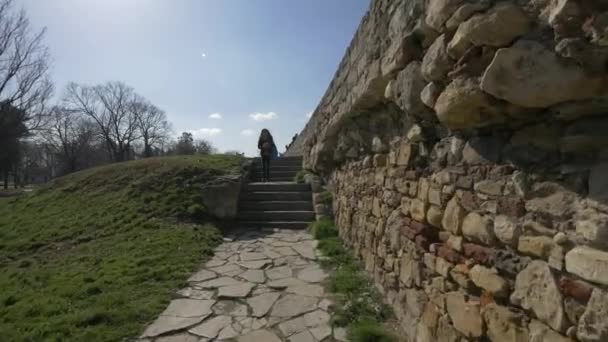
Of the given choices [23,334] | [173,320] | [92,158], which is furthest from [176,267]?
[92,158]

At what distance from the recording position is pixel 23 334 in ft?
9.34

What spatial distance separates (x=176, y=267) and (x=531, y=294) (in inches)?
155

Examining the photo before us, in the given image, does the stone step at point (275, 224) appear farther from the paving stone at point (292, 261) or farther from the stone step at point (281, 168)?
the stone step at point (281, 168)

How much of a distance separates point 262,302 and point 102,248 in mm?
3342

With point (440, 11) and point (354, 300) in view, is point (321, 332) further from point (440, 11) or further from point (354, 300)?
point (440, 11)

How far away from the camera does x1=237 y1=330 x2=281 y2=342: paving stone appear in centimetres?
279

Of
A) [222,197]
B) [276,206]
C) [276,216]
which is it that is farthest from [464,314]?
[222,197]

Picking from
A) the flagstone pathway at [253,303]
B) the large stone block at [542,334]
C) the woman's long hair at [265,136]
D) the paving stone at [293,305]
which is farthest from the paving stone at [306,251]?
the woman's long hair at [265,136]

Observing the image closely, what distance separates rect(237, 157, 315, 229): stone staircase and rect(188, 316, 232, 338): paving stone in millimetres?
3768

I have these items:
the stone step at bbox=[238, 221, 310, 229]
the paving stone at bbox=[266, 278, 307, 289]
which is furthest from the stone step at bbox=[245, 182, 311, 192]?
the paving stone at bbox=[266, 278, 307, 289]

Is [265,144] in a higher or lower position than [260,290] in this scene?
higher

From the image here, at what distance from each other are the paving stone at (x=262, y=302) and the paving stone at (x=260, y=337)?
0.34 metres

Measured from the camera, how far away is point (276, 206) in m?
7.61

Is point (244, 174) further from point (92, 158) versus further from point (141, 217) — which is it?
point (92, 158)
